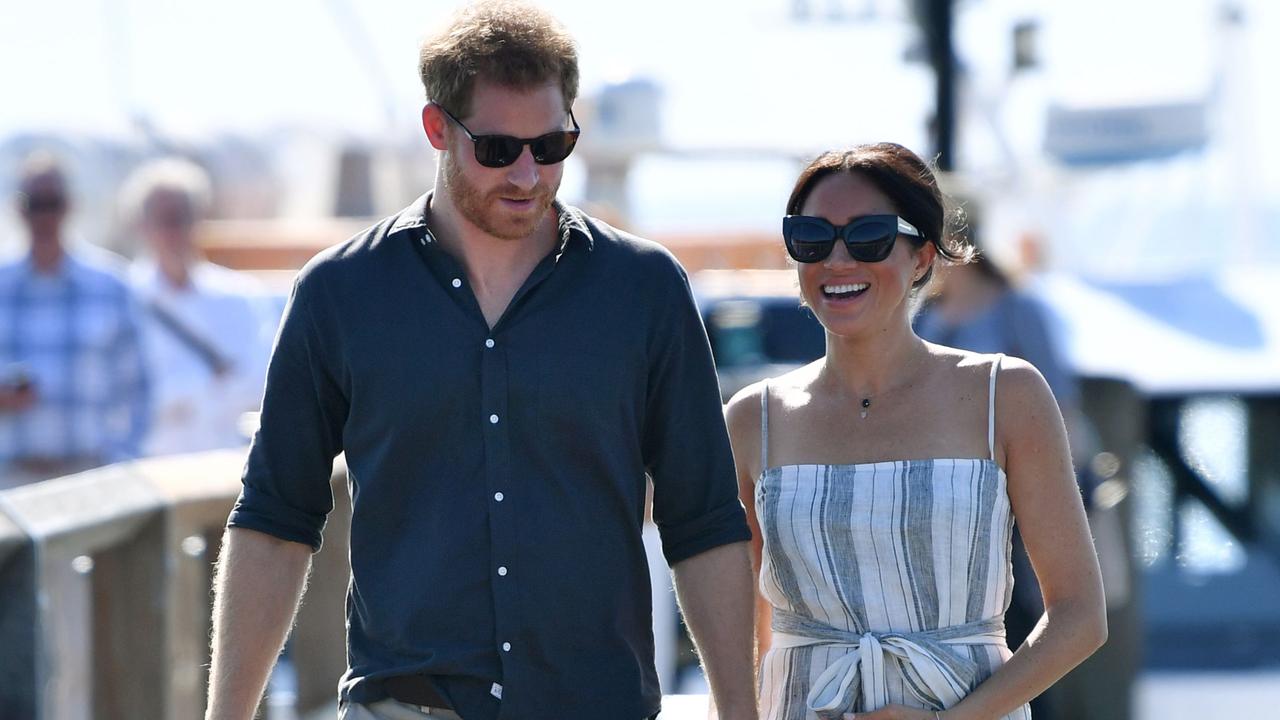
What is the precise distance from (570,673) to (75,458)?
423 cm

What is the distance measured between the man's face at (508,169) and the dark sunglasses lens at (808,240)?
44cm

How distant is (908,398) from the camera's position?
10.2 ft

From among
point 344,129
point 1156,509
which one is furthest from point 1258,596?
point 344,129

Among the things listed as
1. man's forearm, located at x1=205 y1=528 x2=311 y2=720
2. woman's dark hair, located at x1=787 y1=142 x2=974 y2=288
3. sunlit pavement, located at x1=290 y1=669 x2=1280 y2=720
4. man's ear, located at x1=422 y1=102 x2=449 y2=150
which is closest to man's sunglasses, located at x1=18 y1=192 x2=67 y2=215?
man's forearm, located at x1=205 y1=528 x2=311 y2=720

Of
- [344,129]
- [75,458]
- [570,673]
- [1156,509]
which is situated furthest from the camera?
[344,129]

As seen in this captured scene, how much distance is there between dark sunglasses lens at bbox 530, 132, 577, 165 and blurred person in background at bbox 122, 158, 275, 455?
4.86 m

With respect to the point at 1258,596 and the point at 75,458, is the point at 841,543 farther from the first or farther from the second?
the point at 1258,596

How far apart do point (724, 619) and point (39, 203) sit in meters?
4.60

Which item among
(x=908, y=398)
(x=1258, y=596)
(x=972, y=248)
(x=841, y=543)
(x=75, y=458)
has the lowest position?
(x=1258, y=596)

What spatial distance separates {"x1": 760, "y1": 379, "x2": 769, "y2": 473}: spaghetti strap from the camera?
314 cm

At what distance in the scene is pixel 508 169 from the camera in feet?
9.30

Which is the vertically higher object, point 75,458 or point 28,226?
point 28,226

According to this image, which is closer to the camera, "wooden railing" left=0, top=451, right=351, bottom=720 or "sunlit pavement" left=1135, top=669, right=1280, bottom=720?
"wooden railing" left=0, top=451, right=351, bottom=720

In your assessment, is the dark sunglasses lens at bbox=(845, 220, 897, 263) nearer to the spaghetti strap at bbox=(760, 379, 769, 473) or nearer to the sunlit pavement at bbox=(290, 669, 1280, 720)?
the spaghetti strap at bbox=(760, 379, 769, 473)
